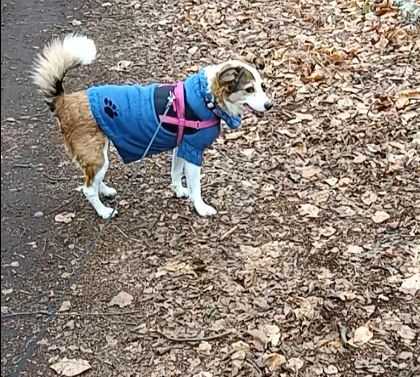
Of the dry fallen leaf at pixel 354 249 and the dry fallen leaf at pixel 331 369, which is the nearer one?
the dry fallen leaf at pixel 331 369

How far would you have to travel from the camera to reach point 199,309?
400cm

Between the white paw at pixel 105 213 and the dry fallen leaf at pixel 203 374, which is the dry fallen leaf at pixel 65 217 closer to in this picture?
the white paw at pixel 105 213

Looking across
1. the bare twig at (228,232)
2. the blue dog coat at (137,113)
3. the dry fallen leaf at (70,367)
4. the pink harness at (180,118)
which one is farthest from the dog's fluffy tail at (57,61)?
the dry fallen leaf at (70,367)

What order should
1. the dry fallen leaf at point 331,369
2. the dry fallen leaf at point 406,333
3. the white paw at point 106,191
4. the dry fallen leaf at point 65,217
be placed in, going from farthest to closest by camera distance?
the white paw at point 106,191
the dry fallen leaf at point 65,217
the dry fallen leaf at point 406,333
the dry fallen leaf at point 331,369

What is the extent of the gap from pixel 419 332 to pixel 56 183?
2.75m

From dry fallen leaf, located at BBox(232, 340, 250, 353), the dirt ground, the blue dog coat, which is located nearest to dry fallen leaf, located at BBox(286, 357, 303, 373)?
the dirt ground

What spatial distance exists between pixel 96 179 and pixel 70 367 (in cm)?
133

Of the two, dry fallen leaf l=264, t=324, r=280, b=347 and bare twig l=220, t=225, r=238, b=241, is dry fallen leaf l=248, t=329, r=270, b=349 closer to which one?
dry fallen leaf l=264, t=324, r=280, b=347

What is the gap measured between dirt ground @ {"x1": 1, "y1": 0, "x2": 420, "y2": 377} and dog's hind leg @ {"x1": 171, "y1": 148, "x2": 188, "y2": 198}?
7 centimetres

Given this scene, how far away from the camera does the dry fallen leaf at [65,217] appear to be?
188 inches

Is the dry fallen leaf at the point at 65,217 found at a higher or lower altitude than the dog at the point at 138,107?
lower

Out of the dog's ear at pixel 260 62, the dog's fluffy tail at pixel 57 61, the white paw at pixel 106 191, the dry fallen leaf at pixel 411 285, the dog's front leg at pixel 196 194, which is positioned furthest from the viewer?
the dog's ear at pixel 260 62

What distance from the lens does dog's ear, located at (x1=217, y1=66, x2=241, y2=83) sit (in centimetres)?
433

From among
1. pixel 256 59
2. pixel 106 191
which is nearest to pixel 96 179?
pixel 106 191
